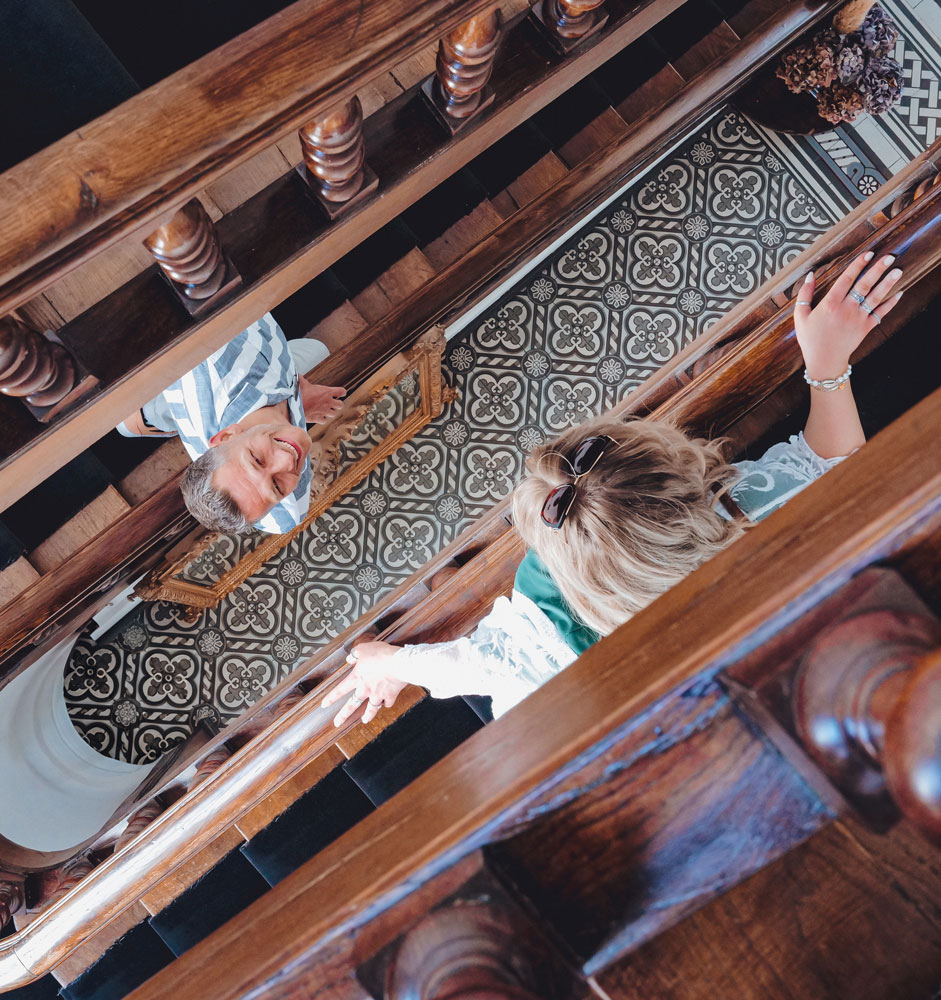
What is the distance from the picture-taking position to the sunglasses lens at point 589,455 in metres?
1.15

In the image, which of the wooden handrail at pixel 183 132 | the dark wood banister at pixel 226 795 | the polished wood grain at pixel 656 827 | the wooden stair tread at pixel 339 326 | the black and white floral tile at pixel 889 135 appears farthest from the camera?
the black and white floral tile at pixel 889 135

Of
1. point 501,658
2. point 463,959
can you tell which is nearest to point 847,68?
point 501,658

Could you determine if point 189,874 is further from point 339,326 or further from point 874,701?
point 874,701

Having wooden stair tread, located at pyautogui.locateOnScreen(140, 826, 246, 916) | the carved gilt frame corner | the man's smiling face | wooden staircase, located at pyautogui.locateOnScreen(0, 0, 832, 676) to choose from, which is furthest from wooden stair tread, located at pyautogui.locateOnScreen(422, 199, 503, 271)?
wooden stair tread, located at pyautogui.locateOnScreen(140, 826, 246, 916)

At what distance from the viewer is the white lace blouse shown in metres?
1.22

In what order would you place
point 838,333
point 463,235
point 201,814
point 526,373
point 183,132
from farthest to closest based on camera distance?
1. point 526,373
2. point 463,235
3. point 201,814
4. point 838,333
5. point 183,132

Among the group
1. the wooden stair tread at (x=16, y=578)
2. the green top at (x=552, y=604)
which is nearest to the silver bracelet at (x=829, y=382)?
the green top at (x=552, y=604)

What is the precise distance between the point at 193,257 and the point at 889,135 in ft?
9.02

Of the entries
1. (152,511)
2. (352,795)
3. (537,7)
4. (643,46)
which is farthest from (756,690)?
(643,46)

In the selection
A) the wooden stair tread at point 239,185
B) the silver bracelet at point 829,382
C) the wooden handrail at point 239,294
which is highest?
the wooden stair tread at point 239,185

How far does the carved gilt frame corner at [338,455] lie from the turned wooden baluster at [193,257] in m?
0.95

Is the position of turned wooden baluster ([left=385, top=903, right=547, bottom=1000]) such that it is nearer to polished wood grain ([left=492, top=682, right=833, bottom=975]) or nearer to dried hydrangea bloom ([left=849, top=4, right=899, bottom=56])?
polished wood grain ([left=492, top=682, right=833, bottom=975])

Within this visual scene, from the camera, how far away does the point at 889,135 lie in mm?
2836

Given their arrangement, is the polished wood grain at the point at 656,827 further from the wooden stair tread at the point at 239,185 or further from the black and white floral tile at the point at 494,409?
the black and white floral tile at the point at 494,409
